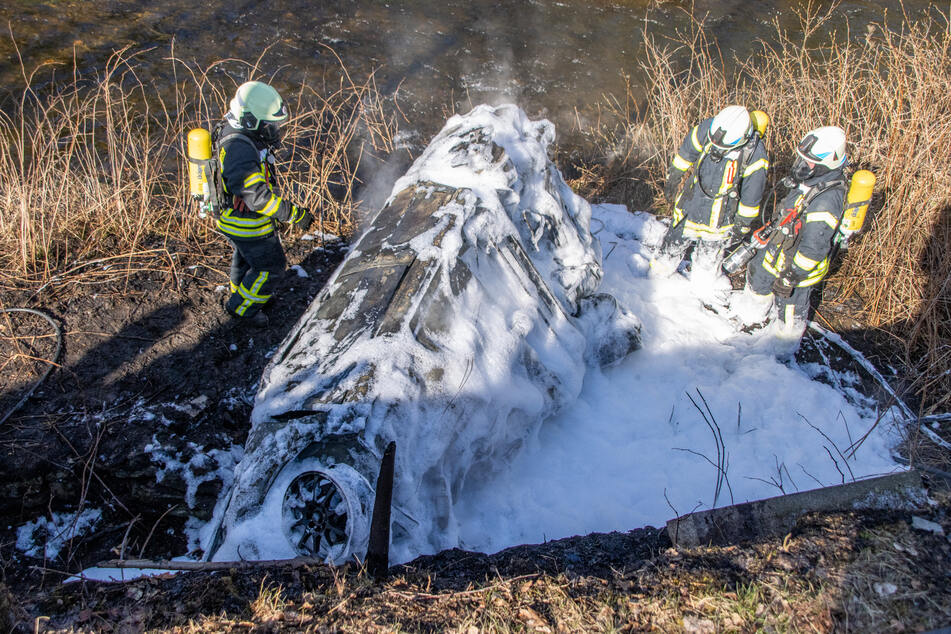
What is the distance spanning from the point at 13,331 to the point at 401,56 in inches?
275

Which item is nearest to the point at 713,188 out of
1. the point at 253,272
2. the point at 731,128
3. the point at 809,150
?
the point at 731,128

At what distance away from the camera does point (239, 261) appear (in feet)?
14.3

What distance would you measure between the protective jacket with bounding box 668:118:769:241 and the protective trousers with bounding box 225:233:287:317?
3.50m

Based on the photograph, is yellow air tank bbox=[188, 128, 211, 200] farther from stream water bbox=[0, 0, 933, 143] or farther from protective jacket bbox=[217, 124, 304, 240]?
stream water bbox=[0, 0, 933, 143]

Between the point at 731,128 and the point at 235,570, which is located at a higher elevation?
the point at 731,128

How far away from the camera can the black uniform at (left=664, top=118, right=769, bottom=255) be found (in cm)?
475

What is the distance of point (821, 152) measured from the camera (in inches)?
165

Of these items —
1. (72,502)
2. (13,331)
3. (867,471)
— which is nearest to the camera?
(72,502)

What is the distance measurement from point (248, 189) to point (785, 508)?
3.52 meters

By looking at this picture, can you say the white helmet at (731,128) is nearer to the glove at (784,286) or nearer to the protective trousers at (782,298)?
the protective trousers at (782,298)

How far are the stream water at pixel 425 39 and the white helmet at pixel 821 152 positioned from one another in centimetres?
424

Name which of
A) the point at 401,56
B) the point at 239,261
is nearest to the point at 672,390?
the point at 239,261

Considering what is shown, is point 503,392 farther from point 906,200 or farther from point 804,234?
point 906,200

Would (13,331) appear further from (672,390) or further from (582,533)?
(672,390)
